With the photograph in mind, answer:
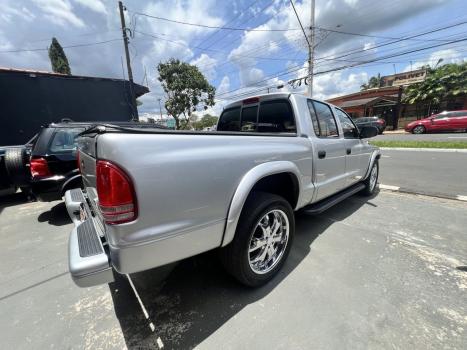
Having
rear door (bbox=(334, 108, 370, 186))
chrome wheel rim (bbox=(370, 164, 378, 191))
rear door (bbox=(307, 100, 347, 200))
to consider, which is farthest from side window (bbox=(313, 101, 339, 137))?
chrome wheel rim (bbox=(370, 164, 378, 191))

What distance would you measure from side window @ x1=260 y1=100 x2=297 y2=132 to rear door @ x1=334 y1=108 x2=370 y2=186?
3.83 feet

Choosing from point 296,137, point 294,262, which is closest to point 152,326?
point 294,262

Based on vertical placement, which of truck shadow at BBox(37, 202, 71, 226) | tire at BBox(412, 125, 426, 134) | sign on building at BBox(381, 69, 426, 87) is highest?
sign on building at BBox(381, 69, 426, 87)

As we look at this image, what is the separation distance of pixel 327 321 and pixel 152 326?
4.59 feet

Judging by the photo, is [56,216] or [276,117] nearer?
[276,117]

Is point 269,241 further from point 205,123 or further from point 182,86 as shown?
point 205,123

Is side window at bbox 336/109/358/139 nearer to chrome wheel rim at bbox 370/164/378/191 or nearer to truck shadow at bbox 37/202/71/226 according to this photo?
chrome wheel rim at bbox 370/164/378/191

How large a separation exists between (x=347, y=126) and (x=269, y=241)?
2622mm

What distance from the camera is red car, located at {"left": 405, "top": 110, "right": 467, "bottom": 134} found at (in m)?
16.7

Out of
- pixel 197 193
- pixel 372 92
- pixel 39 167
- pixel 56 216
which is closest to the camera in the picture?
pixel 197 193

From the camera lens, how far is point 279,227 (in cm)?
250

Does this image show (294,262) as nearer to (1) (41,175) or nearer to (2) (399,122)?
(1) (41,175)

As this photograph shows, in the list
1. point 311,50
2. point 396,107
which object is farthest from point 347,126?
point 396,107

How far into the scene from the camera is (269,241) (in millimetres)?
2395
